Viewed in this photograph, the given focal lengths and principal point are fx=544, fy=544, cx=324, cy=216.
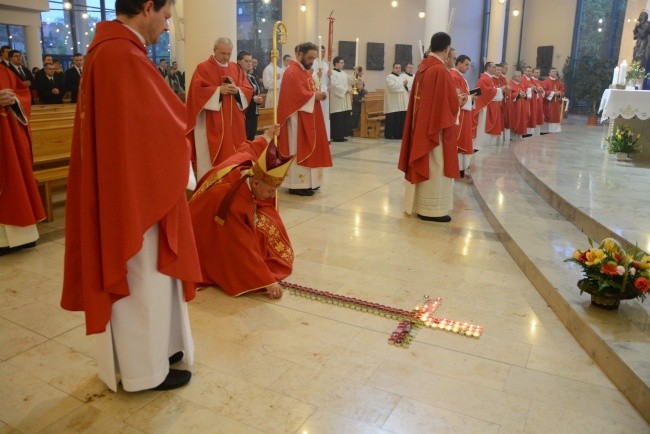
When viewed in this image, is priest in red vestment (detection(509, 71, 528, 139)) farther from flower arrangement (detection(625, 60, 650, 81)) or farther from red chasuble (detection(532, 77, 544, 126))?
flower arrangement (detection(625, 60, 650, 81))

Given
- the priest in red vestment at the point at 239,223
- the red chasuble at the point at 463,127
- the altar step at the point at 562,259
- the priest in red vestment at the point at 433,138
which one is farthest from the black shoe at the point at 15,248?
the red chasuble at the point at 463,127

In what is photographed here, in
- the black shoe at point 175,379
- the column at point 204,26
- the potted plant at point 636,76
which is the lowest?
the black shoe at point 175,379

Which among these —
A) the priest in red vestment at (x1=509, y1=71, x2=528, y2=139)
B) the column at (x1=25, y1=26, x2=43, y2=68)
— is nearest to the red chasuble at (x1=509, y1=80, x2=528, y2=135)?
the priest in red vestment at (x1=509, y1=71, x2=528, y2=139)

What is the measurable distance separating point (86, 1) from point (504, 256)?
17771 mm

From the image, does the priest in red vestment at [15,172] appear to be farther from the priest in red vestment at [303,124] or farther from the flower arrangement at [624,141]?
the flower arrangement at [624,141]

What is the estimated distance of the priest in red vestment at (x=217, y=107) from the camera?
5.94 meters

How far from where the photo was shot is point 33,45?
13.5m

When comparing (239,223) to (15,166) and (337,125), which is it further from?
(337,125)

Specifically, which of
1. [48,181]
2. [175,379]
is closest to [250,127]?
[48,181]

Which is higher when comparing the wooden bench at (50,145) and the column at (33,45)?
the column at (33,45)

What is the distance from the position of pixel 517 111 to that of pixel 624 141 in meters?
4.57

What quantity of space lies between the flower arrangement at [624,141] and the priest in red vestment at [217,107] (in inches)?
235

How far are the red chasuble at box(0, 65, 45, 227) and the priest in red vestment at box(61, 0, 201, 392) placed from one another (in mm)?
2447

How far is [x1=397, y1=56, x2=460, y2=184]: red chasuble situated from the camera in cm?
548
